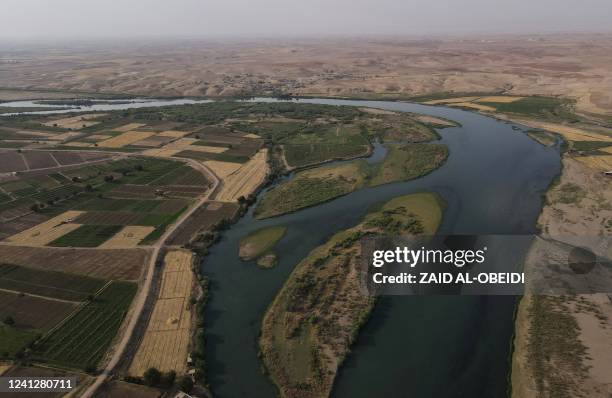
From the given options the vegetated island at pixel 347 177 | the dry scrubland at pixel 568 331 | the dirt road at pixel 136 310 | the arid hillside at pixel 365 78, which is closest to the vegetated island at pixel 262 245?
the vegetated island at pixel 347 177

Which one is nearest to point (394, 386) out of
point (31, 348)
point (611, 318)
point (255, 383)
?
point (255, 383)

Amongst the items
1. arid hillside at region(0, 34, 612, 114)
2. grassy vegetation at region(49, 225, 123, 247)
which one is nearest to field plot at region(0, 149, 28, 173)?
grassy vegetation at region(49, 225, 123, 247)

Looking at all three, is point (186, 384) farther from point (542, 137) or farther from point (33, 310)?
point (542, 137)

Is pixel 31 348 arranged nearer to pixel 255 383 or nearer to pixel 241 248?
pixel 255 383

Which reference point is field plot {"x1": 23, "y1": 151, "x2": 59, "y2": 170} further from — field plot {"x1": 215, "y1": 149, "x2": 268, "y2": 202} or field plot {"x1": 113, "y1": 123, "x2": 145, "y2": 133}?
field plot {"x1": 215, "y1": 149, "x2": 268, "y2": 202}

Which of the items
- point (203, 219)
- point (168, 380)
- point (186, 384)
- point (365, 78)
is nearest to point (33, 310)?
point (168, 380)

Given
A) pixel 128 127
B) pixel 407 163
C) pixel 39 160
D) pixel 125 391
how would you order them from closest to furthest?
pixel 125 391
pixel 407 163
pixel 39 160
pixel 128 127
